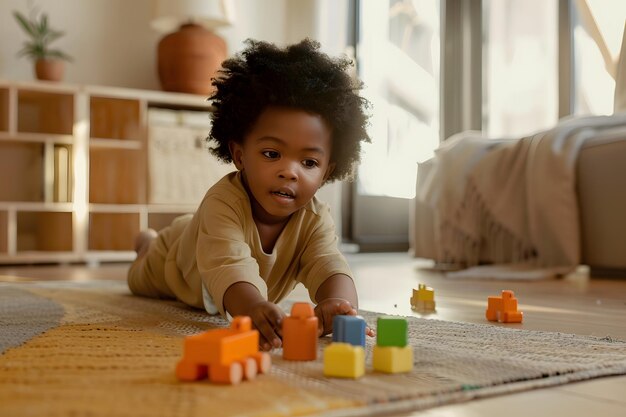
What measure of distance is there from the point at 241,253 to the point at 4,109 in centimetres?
234

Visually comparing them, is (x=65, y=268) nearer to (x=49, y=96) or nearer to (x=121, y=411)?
(x=49, y=96)

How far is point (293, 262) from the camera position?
3.78 feet

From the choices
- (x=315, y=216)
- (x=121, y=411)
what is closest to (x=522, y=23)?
(x=315, y=216)

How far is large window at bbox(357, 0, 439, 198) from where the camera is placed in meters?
3.82

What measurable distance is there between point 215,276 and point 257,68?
0.33 m

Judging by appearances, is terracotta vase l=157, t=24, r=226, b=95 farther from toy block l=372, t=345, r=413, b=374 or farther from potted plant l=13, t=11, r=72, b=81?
toy block l=372, t=345, r=413, b=374

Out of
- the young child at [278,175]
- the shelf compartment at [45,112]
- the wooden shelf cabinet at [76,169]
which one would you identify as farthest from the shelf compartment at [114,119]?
the young child at [278,175]

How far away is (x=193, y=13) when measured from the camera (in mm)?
3154

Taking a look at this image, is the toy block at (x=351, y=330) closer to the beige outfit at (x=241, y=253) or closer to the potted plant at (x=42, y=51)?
the beige outfit at (x=241, y=253)

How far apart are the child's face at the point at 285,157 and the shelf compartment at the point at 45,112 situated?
7.45 feet

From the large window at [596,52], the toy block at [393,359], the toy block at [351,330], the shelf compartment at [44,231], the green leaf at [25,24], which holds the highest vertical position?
the green leaf at [25,24]

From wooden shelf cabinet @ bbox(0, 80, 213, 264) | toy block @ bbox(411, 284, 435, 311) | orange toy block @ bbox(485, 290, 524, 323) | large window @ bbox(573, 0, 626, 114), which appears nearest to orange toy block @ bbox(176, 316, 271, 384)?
orange toy block @ bbox(485, 290, 524, 323)

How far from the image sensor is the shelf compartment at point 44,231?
3.12 m

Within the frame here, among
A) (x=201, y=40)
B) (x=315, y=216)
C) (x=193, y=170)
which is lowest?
(x=315, y=216)
